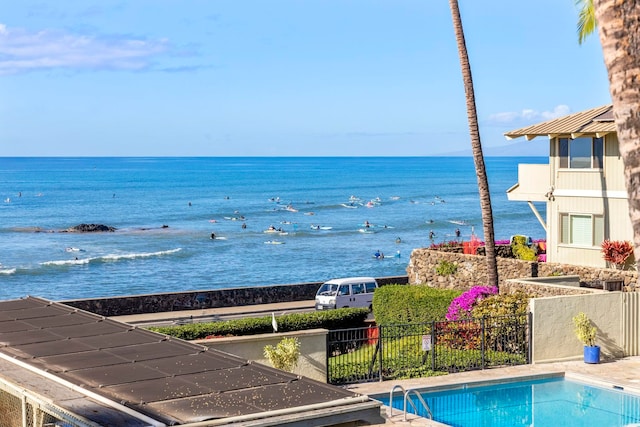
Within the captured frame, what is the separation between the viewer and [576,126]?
34.8 meters

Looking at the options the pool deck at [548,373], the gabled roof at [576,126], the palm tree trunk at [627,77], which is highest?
the gabled roof at [576,126]

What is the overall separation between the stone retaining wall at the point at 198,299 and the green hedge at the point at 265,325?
30.2ft

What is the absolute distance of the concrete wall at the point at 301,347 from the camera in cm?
2284

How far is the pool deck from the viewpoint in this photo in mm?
23547

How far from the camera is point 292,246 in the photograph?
95.8 metres

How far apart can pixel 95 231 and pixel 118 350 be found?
9554cm

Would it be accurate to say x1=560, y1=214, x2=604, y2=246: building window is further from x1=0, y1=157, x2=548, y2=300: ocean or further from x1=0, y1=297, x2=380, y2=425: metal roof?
x1=0, y1=157, x2=548, y2=300: ocean

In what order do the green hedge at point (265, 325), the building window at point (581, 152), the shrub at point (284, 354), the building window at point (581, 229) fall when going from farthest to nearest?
1. the building window at point (581, 229)
2. the building window at point (581, 152)
3. the green hedge at point (265, 325)
4. the shrub at point (284, 354)

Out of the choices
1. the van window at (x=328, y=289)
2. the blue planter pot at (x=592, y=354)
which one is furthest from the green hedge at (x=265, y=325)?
the blue planter pot at (x=592, y=354)

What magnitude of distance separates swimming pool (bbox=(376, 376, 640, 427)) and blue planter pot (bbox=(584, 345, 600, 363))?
5.99 feet

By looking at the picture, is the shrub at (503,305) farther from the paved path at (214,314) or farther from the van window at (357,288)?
the van window at (357,288)

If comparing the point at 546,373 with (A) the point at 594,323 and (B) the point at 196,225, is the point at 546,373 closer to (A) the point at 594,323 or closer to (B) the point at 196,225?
(A) the point at 594,323

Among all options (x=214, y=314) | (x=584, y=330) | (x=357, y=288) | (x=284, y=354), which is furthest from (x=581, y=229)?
(x=284, y=354)

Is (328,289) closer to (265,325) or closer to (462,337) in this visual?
(265,325)
